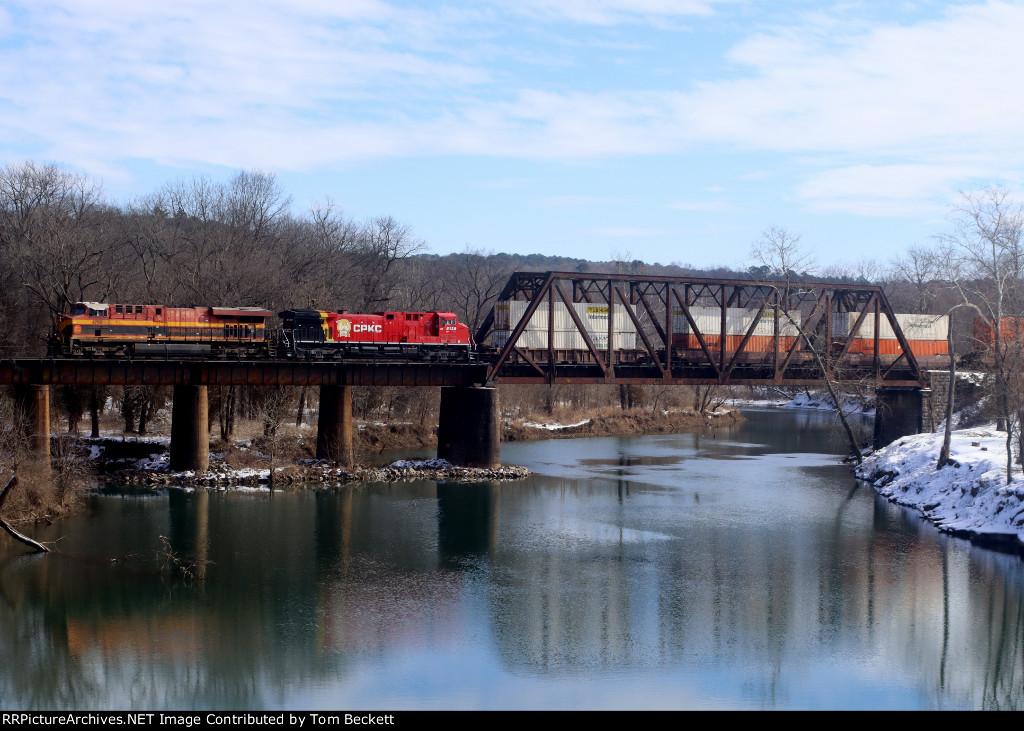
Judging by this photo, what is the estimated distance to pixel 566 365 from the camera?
184 ft

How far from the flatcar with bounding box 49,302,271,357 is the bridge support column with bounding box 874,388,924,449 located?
40148 millimetres

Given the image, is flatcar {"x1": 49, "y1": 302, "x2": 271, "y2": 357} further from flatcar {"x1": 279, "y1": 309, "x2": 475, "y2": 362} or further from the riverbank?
the riverbank

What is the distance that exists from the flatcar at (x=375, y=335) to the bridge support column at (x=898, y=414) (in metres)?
28.4

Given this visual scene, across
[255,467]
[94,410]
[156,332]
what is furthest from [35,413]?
[255,467]

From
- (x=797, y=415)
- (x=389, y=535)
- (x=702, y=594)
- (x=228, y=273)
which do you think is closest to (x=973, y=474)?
(x=702, y=594)

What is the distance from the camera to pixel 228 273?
6150 centimetres

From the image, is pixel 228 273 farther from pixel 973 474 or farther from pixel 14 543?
pixel 973 474

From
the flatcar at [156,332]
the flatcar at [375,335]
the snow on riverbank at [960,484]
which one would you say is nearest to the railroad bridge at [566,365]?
the flatcar at [375,335]

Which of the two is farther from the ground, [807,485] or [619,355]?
[619,355]

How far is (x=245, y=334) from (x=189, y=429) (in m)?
5.92

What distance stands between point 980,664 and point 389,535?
70.5 ft

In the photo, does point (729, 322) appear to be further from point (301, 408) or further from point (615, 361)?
point (301, 408)

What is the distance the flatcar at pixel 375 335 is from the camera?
5091 cm
